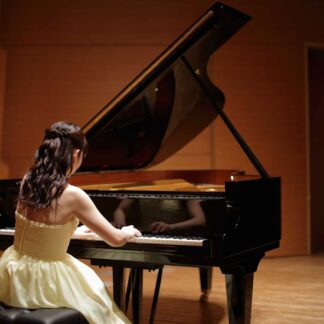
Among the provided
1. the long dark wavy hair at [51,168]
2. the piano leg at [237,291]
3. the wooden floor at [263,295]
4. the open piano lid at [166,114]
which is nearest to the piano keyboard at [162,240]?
the piano leg at [237,291]

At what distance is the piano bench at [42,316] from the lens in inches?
84.7

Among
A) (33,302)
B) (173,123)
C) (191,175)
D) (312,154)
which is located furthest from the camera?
(312,154)

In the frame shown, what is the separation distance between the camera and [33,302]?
7.58ft

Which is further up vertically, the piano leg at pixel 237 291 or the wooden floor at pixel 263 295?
the piano leg at pixel 237 291

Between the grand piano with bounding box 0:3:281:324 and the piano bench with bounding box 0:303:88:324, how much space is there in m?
0.71

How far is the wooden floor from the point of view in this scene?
159 inches

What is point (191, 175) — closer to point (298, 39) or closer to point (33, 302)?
point (33, 302)

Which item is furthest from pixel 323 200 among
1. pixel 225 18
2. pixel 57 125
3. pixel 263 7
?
pixel 57 125

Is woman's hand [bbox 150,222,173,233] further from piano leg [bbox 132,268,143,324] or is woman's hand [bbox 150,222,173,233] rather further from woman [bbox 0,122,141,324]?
woman [bbox 0,122,141,324]

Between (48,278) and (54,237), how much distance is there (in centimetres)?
17

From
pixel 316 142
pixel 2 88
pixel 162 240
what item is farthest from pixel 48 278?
pixel 316 142

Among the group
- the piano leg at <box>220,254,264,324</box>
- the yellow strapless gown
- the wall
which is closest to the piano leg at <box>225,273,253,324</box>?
the piano leg at <box>220,254,264,324</box>

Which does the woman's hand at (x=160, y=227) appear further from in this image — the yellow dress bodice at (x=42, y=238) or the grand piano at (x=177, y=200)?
the yellow dress bodice at (x=42, y=238)

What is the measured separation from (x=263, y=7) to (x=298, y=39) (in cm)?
57
